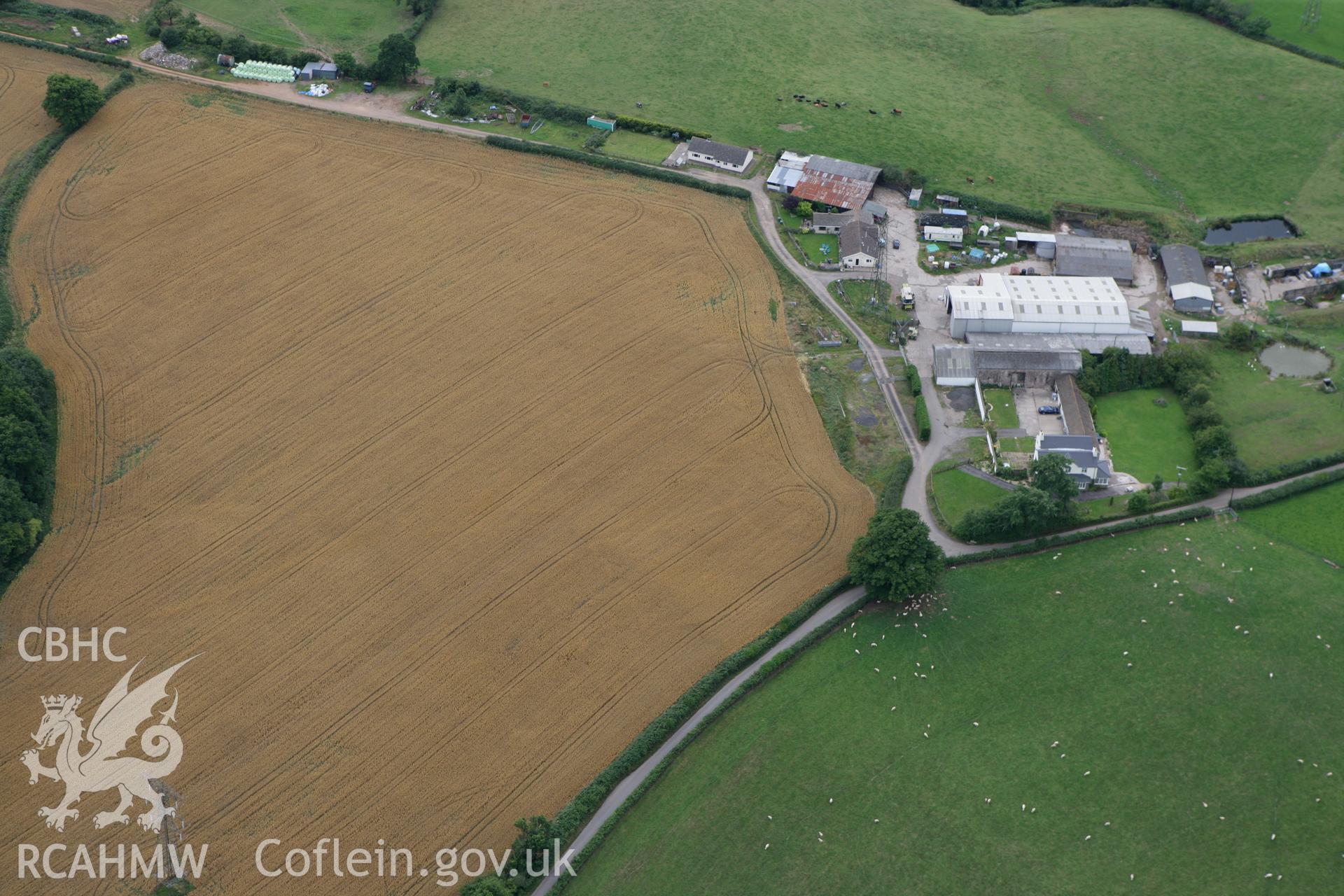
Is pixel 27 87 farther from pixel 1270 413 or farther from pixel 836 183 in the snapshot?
pixel 1270 413

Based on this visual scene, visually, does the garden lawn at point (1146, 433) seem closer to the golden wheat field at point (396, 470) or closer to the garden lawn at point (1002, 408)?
the garden lawn at point (1002, 408)

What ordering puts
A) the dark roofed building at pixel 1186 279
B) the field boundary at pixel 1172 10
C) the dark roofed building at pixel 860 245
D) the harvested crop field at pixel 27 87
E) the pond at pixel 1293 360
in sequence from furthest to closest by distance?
the field boundary at pixel 1172 10
the harvested crop field at pixel 27 87
the dark roofed building at pixel 860 245
the dark roofed building at pixel 1186 279
the pond at pixel 1293 360

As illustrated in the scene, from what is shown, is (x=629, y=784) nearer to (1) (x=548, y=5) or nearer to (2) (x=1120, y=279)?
(2) (x=1120, y=279)

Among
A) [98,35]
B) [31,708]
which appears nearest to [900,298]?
[31,708]

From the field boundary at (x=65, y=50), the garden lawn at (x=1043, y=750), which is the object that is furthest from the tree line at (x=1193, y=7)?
the field boundary at (x=65, y=50)

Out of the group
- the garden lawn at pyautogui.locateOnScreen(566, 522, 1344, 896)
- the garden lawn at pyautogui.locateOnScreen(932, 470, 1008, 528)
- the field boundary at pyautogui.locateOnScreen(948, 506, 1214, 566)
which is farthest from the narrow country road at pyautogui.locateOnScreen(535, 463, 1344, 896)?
the garden lawn at pyautogui.locateOnScreen(932, 470, 1008, 528)

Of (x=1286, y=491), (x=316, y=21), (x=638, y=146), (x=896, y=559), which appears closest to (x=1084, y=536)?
(x=896, y=559)

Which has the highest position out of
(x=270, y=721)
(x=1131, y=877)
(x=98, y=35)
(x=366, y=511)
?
(x=98, y=35)
